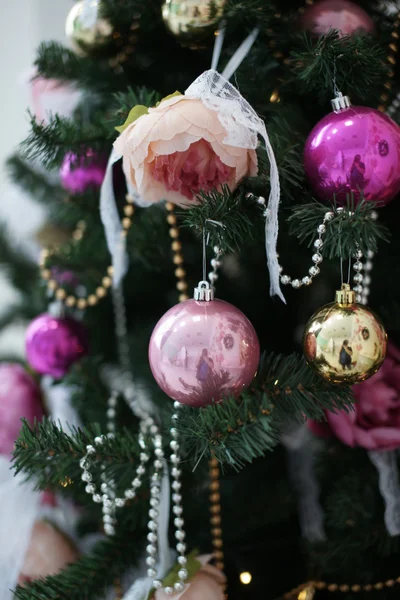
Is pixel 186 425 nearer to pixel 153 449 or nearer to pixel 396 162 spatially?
pixel 153 449

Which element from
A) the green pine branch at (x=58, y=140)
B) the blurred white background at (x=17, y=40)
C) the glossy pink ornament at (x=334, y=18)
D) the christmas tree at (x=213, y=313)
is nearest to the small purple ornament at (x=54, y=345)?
the christmas tree at (x=213, y=313)

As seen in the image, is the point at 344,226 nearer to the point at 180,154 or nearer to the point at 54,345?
the point at 180,154

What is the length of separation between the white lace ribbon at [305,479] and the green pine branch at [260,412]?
172 millimetres

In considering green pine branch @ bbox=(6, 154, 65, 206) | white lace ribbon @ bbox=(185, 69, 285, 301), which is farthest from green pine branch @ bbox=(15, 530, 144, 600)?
green pine branch @ bbox=(6, 154, 65, 206)

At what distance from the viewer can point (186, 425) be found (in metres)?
0.42

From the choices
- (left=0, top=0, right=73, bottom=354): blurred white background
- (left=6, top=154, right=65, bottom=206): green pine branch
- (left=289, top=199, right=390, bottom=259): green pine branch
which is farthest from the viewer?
(left=0, top=0, right=73, bottom=354): blurred white background

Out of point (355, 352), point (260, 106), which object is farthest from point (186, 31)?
point (355, 352)

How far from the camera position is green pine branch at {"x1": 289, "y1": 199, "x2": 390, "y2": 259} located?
0.38 meters

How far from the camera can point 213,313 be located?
16.4 inches

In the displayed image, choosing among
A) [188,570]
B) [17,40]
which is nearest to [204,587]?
[188,570]

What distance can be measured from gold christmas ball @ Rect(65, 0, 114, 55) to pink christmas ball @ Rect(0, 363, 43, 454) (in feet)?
1.36

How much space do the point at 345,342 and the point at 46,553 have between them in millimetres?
412

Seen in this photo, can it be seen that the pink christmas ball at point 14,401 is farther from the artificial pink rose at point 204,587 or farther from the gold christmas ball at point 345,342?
the gold christmas ball at point 345,342

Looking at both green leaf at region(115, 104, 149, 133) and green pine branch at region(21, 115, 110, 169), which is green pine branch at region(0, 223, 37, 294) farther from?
green leaf at region(115, 104, 149, 133)
